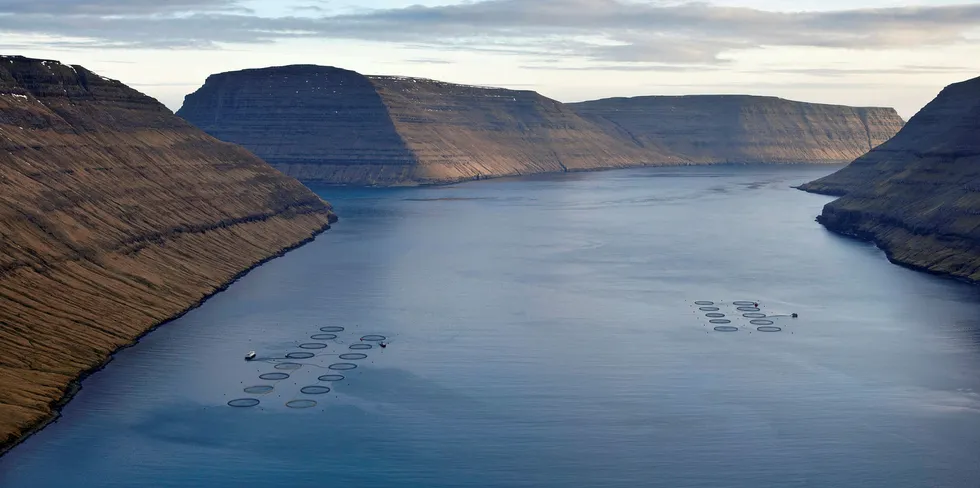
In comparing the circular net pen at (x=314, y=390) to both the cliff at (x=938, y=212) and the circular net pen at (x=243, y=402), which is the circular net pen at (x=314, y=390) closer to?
the circular net pen at (x=243, y=402)

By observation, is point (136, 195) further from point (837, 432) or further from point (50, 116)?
point (837, 432)

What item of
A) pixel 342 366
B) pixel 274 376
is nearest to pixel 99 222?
pixel 342 366

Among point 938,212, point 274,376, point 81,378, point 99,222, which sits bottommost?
point 274,376

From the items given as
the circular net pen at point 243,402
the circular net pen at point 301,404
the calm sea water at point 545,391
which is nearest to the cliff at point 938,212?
the calm sea water at point 545,391

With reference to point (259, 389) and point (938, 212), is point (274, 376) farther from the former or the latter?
point (938, 212)

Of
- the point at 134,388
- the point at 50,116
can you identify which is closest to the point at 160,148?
the point at 50,116
